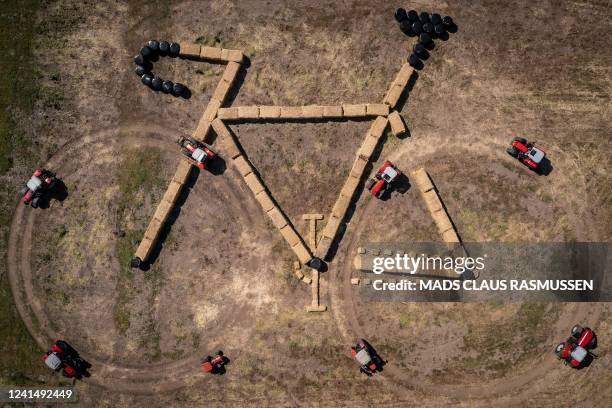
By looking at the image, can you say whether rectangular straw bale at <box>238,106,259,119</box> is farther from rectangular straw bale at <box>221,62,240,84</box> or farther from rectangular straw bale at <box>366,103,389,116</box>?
rectangular straw bale at <box>366,103,389,116</box>

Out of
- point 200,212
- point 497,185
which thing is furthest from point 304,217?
point 497,185

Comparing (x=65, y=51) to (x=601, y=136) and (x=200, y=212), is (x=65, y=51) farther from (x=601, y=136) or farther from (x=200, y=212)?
(x=601, y=136)

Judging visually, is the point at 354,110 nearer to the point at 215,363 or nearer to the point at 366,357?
the point at 366,357

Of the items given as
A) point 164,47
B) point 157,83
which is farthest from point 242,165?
point 164,47

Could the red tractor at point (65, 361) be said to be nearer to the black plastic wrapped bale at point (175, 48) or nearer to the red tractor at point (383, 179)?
the black plastic wrapped bale at point (175, 48)

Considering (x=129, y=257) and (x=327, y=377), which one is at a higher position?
(x=129, y=257)
